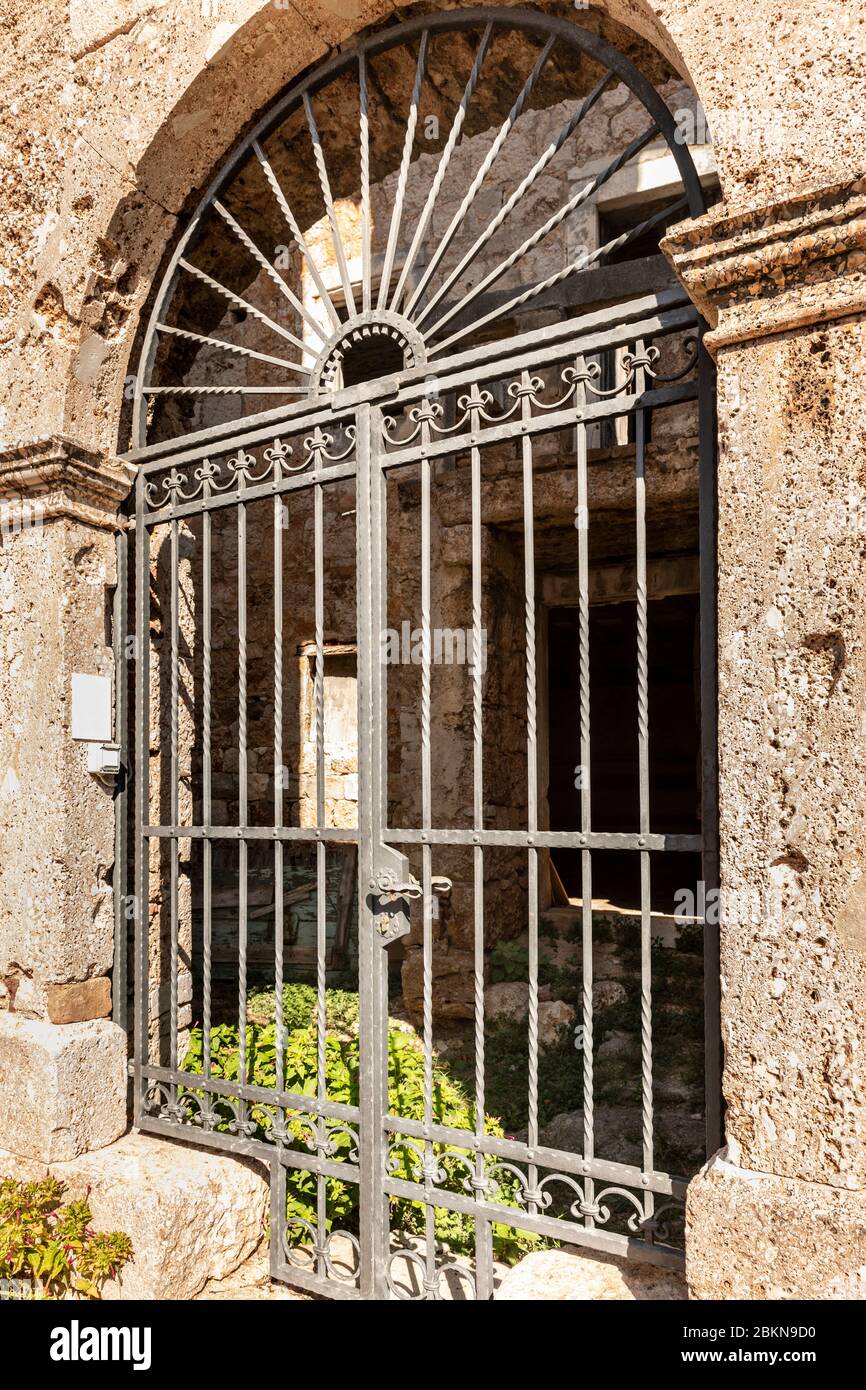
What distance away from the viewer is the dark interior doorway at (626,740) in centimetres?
1061

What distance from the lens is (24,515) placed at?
330cm

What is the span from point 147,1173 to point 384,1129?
80 cm

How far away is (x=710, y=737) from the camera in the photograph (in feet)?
7.70

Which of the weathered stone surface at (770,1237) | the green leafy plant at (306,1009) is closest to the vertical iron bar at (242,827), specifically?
the weathered stone surface at (770,1237)

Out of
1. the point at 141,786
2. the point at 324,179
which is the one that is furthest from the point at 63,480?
the point at 324,179

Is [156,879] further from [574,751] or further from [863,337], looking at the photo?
[574,751]

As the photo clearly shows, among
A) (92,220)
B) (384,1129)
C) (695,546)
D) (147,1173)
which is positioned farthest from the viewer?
(695,546)

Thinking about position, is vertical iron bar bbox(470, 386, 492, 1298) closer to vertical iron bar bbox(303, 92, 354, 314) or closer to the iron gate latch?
the iron gate latch

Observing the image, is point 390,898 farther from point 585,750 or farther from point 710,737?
point 710,737

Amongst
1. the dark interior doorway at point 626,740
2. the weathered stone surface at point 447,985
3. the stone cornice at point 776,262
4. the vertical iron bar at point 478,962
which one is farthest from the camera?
the dark interior doorway at point 626,740

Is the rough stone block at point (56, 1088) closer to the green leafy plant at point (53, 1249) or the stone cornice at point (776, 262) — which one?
the green leafy plant at point (53, 1249)

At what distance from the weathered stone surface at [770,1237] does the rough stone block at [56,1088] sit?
1.98 m
